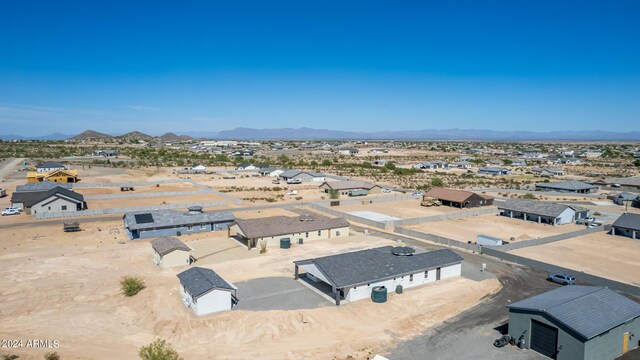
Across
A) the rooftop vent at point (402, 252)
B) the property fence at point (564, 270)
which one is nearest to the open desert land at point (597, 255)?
the property fence at point (564, 270)

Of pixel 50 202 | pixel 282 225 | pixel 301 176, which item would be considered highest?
pixel 50 202

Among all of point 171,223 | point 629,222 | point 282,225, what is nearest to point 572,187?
point 629,222

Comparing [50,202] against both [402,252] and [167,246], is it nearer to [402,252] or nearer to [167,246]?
[167,246]

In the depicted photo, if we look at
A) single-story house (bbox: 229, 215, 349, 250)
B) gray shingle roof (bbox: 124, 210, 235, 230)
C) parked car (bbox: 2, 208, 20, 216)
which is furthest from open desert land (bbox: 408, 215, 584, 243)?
parked car (bbox: 2, 208, 20, 216)

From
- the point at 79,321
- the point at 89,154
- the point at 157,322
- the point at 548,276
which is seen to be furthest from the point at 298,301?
the point at 89,154

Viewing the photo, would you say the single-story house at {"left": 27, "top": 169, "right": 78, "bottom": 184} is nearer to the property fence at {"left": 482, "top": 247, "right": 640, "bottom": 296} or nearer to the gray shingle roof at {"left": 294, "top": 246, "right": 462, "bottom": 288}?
the gray shingle roof at {"left": 294, "top": 246, "right": 462, "bottom": 288}

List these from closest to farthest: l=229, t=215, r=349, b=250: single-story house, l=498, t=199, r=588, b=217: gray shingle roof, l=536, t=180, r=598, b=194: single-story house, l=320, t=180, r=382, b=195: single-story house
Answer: l=229, t=215, r=349, b=250: single-story house
l=498, t=199, r=588, b=217: gray shingle roof
l=320, t=180, r=382, b=195: single-story house
l=536, t=180, r=598, b=194: single-story house
